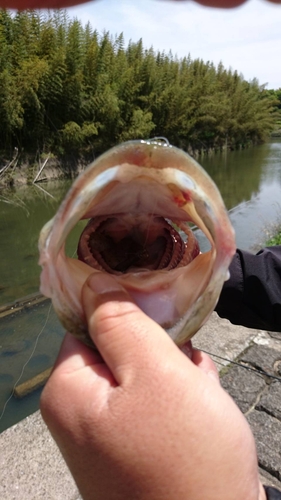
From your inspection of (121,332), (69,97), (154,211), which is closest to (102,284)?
(121,332)

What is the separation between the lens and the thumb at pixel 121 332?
0.80m

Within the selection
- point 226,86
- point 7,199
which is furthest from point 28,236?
point 226,86

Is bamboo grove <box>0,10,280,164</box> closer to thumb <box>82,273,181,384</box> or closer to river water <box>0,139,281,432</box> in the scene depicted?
river water <box>0,139,281,432</box>

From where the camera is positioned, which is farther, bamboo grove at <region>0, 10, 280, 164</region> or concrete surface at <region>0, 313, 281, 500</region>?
bamboo grove at <region>0, 10, 280, 164</region>

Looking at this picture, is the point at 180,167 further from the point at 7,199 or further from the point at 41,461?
the point at 7,199

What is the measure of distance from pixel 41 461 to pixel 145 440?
6.08 feet

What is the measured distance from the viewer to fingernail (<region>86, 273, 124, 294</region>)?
934mm

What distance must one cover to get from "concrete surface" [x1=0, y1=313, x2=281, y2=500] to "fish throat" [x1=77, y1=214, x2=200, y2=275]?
4.54 feet

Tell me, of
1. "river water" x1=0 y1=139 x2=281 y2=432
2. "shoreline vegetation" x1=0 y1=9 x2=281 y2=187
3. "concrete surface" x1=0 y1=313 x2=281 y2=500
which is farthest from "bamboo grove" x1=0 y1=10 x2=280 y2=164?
"concrete surface" x1=0 y1=313 x2=281 y2=500

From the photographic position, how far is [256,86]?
5859cm

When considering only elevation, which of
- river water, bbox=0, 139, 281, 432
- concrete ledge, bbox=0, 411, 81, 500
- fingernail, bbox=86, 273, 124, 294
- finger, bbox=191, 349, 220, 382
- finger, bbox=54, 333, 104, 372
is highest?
fingernail, bbox=86, 273, 124, 294

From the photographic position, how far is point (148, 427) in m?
0.75

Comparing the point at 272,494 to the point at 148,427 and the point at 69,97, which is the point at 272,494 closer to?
the point at 148,427

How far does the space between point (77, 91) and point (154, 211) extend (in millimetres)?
22009
